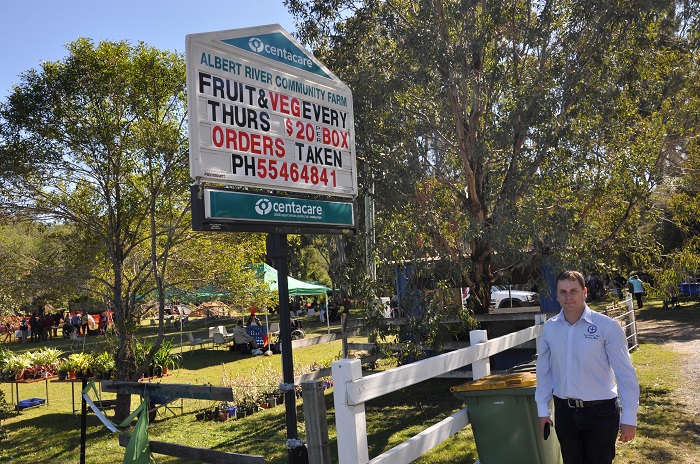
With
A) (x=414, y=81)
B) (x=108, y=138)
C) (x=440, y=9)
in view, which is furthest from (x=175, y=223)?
(x=440, y=9)

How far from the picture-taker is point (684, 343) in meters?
15.8

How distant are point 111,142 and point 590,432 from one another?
34.1 ft

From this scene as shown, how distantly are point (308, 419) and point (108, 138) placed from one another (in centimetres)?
956

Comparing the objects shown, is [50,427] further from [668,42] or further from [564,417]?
[668,42]

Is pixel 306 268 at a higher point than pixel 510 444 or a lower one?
higher

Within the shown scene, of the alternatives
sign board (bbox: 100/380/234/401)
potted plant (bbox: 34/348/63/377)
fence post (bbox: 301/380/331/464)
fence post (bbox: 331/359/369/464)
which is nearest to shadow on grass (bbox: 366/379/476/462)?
sign board (bbox: 100/380/234/401)

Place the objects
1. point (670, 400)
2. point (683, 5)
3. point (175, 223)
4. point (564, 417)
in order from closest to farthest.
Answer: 1. point (564, 417)
2. point (670, 400)
3. point (683, 5)
4. point (175, 223)

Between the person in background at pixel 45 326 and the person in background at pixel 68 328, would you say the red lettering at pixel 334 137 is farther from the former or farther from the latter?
the person in background at pixel 45 326

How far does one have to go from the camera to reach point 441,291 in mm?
10727

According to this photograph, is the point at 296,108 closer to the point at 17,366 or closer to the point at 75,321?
the point at 17,366

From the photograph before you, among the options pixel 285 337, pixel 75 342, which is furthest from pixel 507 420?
pixel 75 342

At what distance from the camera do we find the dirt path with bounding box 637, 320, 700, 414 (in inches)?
393

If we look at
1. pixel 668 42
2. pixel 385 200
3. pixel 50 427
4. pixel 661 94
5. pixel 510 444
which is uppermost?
pixel 668 42

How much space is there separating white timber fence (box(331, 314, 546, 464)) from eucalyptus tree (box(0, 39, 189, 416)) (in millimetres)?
7557
